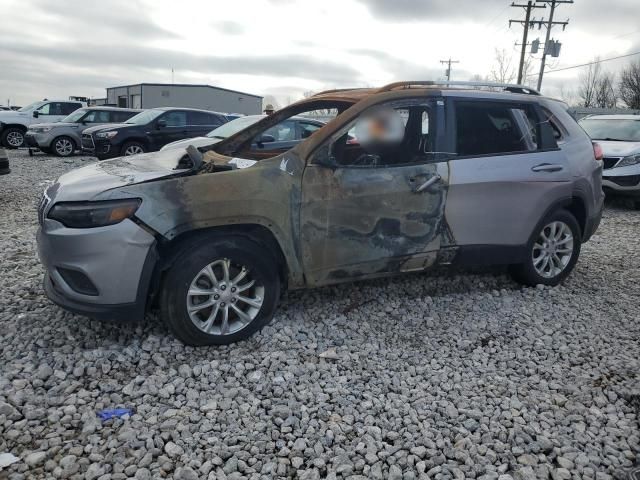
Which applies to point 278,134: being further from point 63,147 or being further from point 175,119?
point 63,147

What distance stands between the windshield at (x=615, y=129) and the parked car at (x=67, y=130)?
1305 centimetres

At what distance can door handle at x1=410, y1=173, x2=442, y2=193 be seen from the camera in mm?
4012

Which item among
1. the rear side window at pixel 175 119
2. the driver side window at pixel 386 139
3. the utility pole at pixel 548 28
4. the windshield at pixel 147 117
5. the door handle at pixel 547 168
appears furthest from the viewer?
the utility pole at pixel 548 28

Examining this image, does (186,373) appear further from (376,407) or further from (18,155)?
(18,155)

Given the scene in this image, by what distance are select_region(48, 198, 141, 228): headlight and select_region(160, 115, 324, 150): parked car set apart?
1720 mm

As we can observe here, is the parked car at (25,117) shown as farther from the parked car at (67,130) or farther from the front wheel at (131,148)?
the front wheel at (131,148)

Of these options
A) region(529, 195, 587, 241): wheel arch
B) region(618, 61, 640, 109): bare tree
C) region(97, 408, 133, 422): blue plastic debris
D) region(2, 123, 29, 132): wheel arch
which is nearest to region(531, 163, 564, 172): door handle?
region(529, 195, 587, 241): wheel arch

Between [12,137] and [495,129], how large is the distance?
707 inches

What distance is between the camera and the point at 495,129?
4.50 metres

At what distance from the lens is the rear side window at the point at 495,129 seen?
4309mm

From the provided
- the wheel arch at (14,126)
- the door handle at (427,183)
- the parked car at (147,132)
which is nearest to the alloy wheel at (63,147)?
the parked car at (147,132)

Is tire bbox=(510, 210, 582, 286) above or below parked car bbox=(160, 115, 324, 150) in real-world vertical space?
below

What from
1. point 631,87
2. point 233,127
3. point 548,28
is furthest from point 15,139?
point 631,87

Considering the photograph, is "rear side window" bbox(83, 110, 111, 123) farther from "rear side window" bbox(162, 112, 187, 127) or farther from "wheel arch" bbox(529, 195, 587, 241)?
"wheel arch" bbox(529, 195, 587, 241)
